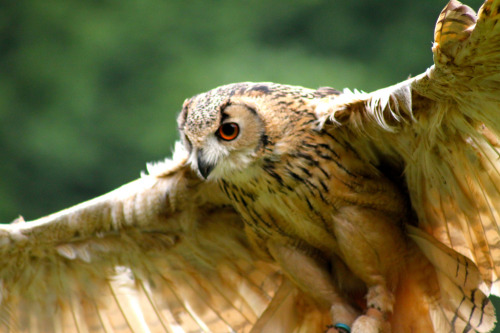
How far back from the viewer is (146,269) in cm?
240

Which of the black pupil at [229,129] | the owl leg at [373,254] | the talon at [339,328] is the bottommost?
the talon at [339,328]

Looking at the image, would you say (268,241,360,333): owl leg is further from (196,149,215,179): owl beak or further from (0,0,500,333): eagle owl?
(196,149,215,179): owl beak

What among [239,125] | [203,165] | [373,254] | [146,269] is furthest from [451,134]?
[146,269]

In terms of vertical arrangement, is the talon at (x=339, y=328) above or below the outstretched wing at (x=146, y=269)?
below

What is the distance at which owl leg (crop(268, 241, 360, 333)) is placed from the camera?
78.4 inches

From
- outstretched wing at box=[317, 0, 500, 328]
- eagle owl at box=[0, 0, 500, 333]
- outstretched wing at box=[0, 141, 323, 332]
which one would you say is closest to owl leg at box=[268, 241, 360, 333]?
eagle owl at box=[0, 0, 500, 333]

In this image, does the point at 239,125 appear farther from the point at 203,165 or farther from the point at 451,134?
the point at 451,134

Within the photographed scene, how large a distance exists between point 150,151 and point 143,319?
60.3 inches

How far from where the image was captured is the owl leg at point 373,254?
187cm

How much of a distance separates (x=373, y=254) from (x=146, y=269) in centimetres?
85

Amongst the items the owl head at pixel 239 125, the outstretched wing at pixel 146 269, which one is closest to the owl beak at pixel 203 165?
the owl head at pixel 239 125

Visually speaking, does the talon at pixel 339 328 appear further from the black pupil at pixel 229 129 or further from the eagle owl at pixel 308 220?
the black pupil at pixel 229 129

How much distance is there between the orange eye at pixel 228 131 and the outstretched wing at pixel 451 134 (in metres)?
0.22

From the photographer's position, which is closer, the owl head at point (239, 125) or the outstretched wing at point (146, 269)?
the owl head at point (239, 125)
